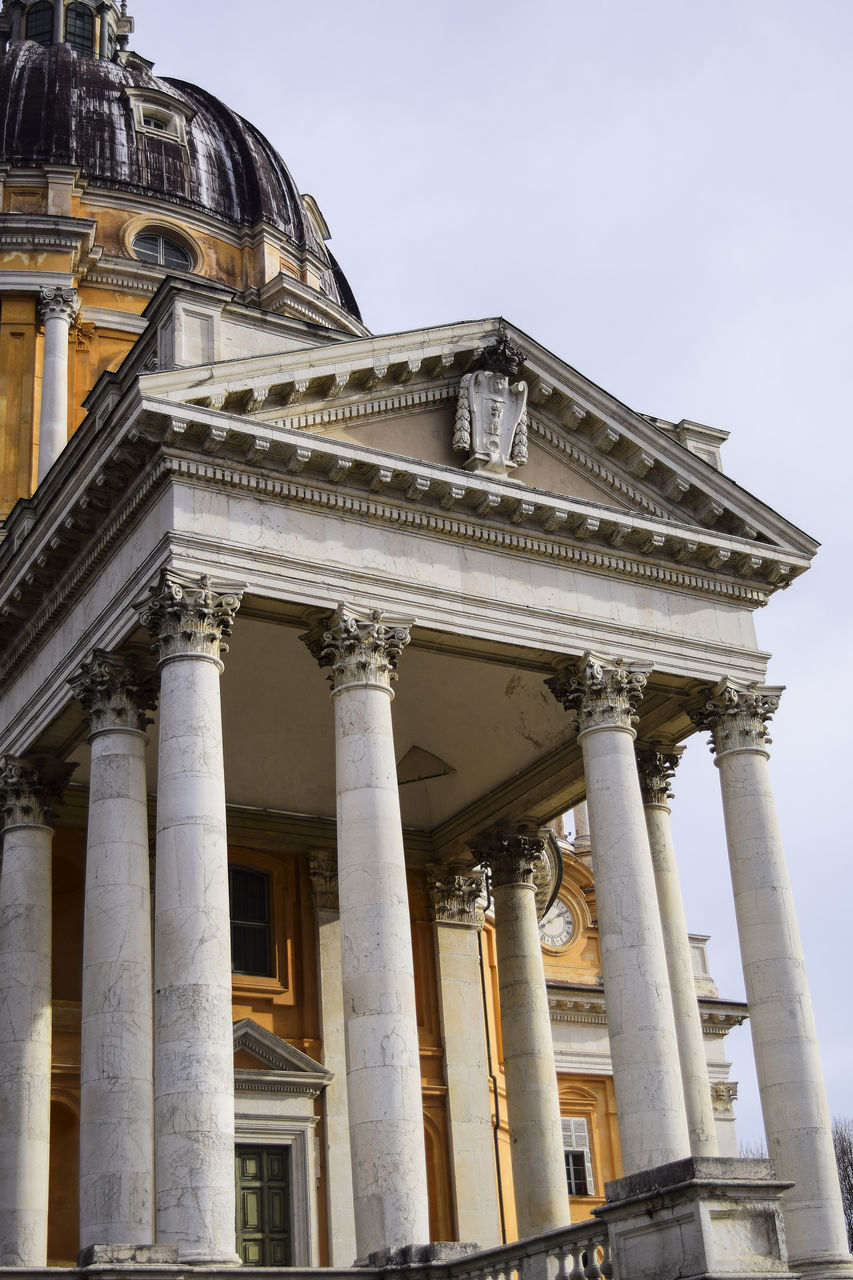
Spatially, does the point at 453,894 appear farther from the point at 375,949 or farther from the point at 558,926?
the point at 558,926

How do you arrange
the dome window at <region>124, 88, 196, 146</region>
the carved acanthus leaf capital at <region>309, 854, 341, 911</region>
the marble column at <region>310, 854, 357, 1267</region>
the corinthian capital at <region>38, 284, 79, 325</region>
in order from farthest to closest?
the dome window at <region>124, 88, 196, 146</region>, the corinthian capital at <region>38, 284, 79, 325</region>, the carved acanthus leaf capital at <region>309, 854, 341, 911</region>, the marble column at <region>310, 854, 357, 1267</region>

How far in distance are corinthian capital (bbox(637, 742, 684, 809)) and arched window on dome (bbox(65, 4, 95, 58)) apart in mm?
29684

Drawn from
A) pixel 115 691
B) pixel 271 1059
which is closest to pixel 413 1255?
pixel 115 691

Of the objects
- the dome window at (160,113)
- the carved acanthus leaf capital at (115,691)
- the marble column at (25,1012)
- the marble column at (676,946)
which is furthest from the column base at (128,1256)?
the dome window at (160,113)

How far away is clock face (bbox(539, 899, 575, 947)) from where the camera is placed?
41.6m

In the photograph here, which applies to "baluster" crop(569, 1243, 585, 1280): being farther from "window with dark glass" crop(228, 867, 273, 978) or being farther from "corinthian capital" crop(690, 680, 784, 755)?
"window with dark glass" crop(228, 867, 273, 978)

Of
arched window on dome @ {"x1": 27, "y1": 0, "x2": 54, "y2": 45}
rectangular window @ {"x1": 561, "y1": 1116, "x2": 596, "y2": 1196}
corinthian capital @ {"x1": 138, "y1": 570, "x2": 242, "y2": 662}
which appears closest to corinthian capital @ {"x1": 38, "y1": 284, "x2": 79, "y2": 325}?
arched window on dome @ {"x1": 27, "y1": 0, "x2": 54, "y2": 45}

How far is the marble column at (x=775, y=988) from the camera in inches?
832

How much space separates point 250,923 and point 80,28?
29959 millimetres

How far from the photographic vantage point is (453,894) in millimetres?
→ 29219

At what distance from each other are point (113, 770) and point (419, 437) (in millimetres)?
6438

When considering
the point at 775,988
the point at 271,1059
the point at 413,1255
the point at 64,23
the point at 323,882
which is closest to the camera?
the point at 413,1255

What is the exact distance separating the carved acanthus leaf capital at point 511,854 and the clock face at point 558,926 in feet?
43.7

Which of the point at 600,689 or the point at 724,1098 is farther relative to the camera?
the point at 724,1098
